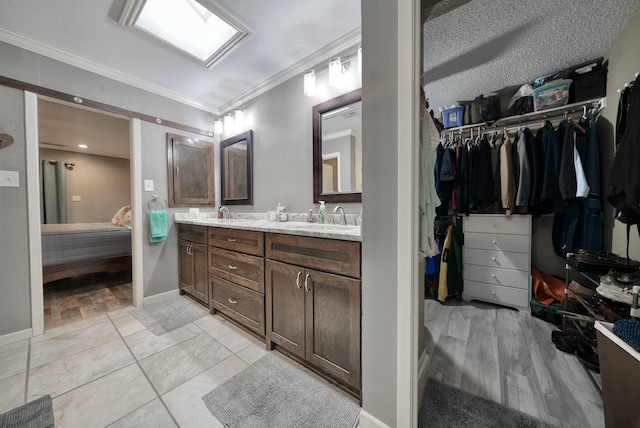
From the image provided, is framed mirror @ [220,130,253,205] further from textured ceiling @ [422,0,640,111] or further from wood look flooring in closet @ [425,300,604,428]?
wood look flooring in closet @ [425,300,604,428]

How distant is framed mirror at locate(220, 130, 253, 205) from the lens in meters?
2.57

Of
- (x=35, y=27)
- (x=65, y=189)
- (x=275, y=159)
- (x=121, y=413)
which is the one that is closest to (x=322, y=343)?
(x=121, y=413)

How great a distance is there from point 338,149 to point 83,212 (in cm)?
706

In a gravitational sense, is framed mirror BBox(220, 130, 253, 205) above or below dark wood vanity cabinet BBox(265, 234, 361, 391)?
above

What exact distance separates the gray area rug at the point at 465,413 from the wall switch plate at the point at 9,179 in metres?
3.22

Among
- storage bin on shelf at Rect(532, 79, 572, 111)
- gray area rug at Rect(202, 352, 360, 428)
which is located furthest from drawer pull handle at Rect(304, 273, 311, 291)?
storage bin on shelf at Rect(532, 79, 572, 111)

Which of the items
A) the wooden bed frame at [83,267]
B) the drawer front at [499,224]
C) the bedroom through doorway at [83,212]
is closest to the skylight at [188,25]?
the bedroom through doorway at [83,212]

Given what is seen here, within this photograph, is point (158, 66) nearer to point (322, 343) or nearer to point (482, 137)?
point (322, 343)

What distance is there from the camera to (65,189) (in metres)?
5.17

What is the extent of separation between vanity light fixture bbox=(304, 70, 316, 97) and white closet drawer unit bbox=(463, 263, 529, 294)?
2.35 metres

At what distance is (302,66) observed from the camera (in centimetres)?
203

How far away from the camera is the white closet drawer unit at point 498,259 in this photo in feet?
6.82

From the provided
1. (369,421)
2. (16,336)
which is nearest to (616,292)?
(369,421)

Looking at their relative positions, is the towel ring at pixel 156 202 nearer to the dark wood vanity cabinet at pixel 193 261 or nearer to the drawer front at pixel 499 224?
the dark wood vanity cabinet at pixel 193 261
